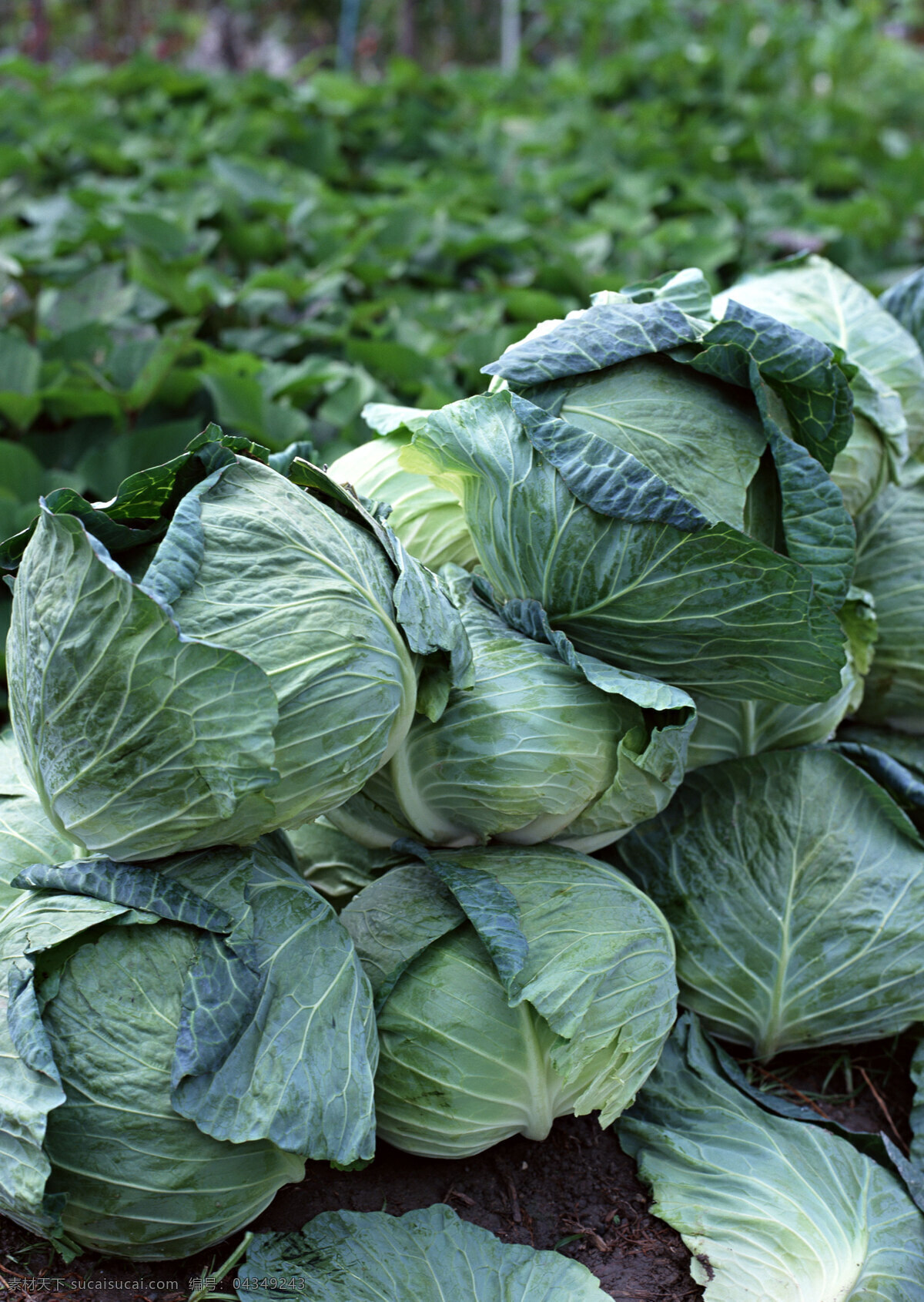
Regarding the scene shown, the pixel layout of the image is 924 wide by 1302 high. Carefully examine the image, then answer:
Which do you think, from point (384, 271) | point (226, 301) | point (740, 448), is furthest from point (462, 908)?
point (384, 271)

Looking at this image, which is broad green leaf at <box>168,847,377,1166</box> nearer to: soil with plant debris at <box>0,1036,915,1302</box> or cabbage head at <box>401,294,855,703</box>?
soil with plant debris at <box>0,1036,915,1302</box>

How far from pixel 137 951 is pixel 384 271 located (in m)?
4.38

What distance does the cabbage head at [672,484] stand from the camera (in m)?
1.98

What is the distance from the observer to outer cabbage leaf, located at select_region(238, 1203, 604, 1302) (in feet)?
6.06

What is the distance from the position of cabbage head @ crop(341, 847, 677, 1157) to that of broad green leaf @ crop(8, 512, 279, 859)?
50 centimetres

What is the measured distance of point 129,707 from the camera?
5.41 feet

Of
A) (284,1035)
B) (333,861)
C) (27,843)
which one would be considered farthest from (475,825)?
(27,843)

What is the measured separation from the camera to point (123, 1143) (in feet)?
5.62

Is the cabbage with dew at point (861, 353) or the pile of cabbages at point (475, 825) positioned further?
the cabbage with dew at point (861, 353)

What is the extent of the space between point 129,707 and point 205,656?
0.50ft

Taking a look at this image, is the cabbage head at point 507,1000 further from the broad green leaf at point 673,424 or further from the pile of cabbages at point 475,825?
the broad green leaf at point 673,424

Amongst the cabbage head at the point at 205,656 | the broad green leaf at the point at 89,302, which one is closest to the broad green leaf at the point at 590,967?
the cabbage head at the point at 205,656

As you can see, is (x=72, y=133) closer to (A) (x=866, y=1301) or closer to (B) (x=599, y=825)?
(B) (x=599, y=825)

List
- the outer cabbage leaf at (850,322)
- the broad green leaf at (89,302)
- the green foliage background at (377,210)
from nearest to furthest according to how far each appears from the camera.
A: the outer cabbage leaf at (850,322) < the green foliage background at (377,210) < the broad green leaf at (89,302)
